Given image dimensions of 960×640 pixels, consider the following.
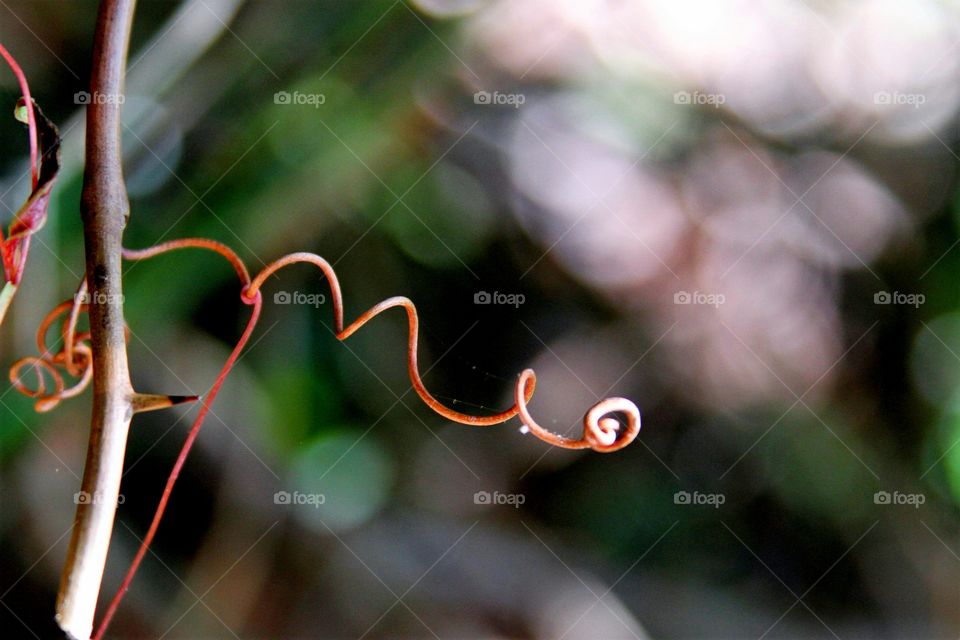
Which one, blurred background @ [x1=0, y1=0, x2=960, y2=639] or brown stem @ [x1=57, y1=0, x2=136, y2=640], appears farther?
blurred background @ [x1=0, y1=0, x2=960, y2=639]

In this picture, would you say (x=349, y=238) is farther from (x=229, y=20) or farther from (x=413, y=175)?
(x=229, y=20)

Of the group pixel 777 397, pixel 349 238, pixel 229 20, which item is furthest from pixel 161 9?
pixel 777 397

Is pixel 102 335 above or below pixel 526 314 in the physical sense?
below

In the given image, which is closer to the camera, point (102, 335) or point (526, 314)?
point (102, 335)

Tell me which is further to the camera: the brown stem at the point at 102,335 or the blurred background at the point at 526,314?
the blurred background at the point at 526,314
